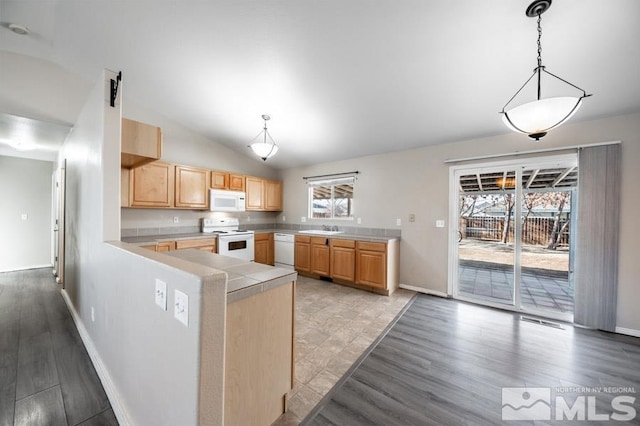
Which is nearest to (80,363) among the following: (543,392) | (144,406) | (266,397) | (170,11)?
(144,406)

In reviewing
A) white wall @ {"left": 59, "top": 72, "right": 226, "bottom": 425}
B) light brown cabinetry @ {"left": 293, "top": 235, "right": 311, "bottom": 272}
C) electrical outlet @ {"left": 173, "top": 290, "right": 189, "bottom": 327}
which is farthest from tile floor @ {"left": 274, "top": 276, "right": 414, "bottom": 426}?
electrical outlet @ {"left": 173, "top": 290, "right": 189, "bottom": 327}

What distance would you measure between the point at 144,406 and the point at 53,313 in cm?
291

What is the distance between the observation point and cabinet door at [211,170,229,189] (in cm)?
459

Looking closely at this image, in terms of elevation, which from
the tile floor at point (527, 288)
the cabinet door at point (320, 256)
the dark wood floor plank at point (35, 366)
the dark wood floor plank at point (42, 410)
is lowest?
the dark wood floor plank at point (42, 410)

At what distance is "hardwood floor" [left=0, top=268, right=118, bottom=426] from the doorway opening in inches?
166

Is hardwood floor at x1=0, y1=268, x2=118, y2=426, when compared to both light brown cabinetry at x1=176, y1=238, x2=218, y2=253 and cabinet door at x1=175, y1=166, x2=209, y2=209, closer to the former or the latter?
light brown cabinetry at x1=176, y1=238, x2=218, y2=253

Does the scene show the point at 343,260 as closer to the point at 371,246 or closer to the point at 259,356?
the point at 371,246

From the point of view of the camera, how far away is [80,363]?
2033 mm

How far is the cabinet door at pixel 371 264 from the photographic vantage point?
3.74 meters

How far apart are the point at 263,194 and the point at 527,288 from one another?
530 cm

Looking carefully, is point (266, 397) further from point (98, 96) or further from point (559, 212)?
point (559, 212)

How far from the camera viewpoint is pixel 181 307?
0.96m

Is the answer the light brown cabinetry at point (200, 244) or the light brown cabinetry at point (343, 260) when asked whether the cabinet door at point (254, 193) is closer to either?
the light brown cabinetry at point (200, 244)

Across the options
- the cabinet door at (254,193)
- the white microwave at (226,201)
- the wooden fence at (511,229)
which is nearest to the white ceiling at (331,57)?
the wooden fence at (511,229)
